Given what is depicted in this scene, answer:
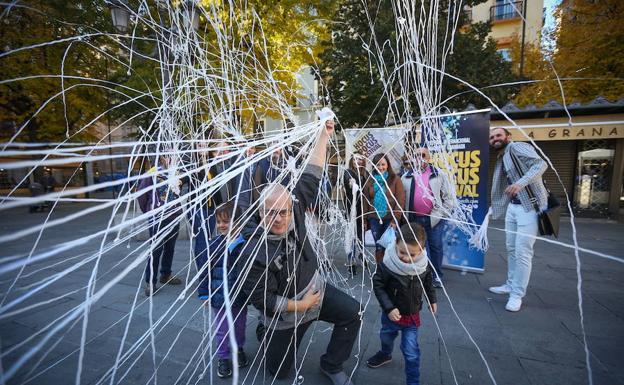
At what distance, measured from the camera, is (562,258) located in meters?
5.21

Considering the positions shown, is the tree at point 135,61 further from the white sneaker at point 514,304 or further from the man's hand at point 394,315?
the white sneaker at point 514,304

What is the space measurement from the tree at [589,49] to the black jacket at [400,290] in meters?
8.16

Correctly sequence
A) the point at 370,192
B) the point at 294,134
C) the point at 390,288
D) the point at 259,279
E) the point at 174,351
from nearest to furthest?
the point at 294,134
the point at 259,279
the point at 390,288
the point at 174,351
the point at 370,192

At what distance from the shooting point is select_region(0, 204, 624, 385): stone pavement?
2.34m

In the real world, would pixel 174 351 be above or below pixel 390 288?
Result: below

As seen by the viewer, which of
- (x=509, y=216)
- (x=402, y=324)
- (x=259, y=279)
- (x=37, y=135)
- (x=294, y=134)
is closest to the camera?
(x=294, y=134)

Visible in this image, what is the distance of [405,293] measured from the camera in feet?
7.31

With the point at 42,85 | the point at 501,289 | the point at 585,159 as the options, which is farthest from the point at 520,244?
the point at 42,85

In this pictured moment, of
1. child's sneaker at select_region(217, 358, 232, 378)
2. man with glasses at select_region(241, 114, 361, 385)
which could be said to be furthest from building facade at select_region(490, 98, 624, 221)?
child's sneaker at select_region(217, 358, 232, 378)

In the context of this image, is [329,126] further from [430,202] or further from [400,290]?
[430,202]

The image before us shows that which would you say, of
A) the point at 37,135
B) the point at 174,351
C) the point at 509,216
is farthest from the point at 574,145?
the point at 37,135

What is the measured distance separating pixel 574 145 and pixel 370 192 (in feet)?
29.2

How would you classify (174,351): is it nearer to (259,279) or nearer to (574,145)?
(259,279)

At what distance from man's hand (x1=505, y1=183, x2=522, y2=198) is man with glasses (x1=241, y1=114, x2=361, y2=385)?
2.17 m
